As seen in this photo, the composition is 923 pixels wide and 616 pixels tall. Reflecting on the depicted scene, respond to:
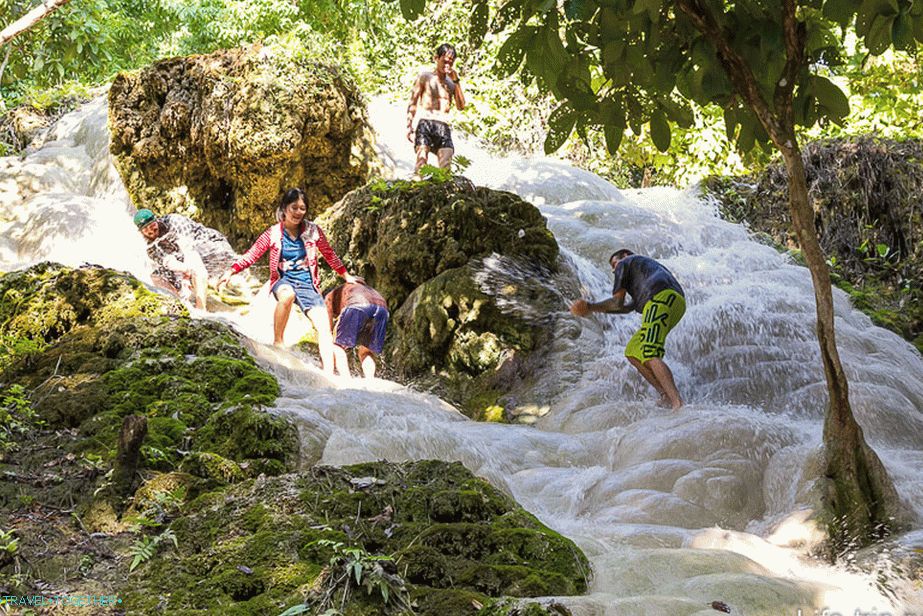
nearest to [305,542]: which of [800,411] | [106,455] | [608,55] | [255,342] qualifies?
[106,455]

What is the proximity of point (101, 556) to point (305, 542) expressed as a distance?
2.73 ft

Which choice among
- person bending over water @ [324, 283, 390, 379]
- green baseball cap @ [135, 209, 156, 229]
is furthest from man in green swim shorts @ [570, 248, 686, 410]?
green baseball cap @ [135, 209, 156, 229]

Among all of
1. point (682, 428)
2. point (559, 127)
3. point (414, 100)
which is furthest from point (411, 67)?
point (559, 127)

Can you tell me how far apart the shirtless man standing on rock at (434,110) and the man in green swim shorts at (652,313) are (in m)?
4.10

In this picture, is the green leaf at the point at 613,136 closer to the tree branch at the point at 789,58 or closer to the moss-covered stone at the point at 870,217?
the tree branch at the point at 789,58

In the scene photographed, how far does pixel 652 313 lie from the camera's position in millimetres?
8406

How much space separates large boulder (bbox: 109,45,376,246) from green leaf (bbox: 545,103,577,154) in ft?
29.6

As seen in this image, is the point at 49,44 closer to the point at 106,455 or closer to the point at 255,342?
the point at 255,342

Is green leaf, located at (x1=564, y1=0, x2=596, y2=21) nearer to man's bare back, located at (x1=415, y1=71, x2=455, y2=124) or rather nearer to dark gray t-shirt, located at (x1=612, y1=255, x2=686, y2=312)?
dark gray t-shirt, located at (x1=612, y1=255, x2=686, y2=312)

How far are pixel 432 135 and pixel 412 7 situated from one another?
8661mm

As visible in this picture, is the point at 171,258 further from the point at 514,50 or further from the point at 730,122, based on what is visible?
the point at 514,50

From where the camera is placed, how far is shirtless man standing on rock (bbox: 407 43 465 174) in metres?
11.9

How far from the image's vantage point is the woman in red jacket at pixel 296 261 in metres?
8.29

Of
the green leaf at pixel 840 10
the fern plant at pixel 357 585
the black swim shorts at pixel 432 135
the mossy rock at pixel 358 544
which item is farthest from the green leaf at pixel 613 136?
the black swim shorts at pixel 432 135
